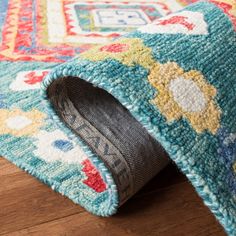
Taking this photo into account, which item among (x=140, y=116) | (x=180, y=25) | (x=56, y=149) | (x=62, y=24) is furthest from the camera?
(x=62, y=24)

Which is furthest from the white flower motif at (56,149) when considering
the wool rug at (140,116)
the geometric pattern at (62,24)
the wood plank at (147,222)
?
the geometric pattern at (62,24)

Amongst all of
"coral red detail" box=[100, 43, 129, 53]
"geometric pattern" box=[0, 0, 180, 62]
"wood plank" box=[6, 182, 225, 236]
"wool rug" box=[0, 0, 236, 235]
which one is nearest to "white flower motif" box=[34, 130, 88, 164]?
"wool rug" box=[0, 0, 236, 235]

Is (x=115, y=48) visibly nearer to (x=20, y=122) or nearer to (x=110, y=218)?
(x=110, y=218)

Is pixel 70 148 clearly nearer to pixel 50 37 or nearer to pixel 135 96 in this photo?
pixel 135 96

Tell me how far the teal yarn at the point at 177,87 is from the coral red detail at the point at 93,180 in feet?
0.66

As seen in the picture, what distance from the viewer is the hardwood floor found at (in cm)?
67

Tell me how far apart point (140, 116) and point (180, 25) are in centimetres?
22

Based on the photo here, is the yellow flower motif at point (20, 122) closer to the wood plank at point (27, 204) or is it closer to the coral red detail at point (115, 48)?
the wood plank at point (27, 204)

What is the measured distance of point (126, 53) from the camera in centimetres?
60

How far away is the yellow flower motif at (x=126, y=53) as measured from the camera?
23.0 inches

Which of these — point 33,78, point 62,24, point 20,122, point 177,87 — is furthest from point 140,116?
point 62,24

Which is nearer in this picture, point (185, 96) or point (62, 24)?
point (185, 96)

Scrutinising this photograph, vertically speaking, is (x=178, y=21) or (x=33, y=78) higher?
(x=178, y=21)

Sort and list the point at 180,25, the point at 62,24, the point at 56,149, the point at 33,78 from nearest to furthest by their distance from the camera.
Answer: the point at 180,25, the point at 56,149, the point at 33,78, the point at 62,24
